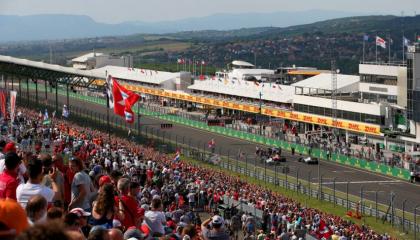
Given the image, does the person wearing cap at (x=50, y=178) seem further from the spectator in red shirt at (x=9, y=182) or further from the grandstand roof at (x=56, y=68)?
the grandstand roof at (x=56, y=68)

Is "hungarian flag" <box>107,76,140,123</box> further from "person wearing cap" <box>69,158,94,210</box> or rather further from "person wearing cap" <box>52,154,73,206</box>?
"person wearing cap" <box>69,158,94,210</box>

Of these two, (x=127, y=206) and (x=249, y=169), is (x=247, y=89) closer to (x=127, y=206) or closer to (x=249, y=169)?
(x=249, y=169)

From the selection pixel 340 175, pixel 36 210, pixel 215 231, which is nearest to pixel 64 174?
pixel 215 231

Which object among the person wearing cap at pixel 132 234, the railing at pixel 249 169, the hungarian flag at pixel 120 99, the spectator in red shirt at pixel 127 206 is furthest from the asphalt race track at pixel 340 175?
the person wearing cap at pixel 132 234

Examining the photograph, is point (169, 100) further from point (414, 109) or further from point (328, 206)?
point (328, 206)

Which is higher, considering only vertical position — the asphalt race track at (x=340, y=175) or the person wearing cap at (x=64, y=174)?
the person wearing cap at (x=64, y=174)

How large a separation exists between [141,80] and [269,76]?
61.5 feet

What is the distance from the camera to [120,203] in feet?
37.0

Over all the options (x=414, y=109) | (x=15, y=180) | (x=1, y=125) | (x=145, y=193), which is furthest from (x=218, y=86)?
(x=15, y=180)

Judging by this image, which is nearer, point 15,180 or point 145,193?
point 15,180

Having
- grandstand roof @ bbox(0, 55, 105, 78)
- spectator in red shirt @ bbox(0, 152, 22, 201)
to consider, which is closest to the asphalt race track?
grandstand roof @ bbox(0, 55, 105, 78)

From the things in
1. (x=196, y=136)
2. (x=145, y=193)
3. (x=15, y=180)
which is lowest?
(x=196, y=136)

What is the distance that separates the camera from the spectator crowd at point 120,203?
8.07m

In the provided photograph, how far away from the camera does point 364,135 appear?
65.4 meters
